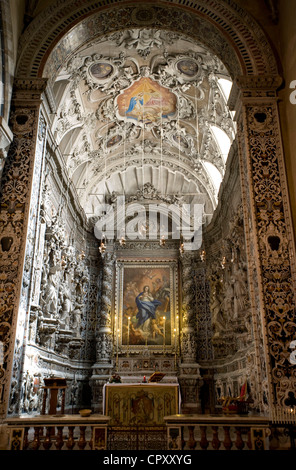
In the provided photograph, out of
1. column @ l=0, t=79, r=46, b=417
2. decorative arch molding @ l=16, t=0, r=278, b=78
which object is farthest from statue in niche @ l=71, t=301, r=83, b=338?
decorative arch molding @ l=16, t=0, r=278, b=78

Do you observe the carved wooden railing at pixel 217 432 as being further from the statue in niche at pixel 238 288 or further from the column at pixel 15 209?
the statue in niche at pixel 238 288

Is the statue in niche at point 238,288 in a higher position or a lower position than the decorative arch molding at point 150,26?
lower

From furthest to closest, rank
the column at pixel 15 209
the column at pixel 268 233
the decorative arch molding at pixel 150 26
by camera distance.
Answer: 1. the decorative arch molding at pixel 150 26
2. the column at pixel 15 209
3. the column at pixel 268 233

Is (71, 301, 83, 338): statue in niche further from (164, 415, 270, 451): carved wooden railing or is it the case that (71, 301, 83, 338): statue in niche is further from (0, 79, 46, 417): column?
(164, 415, 270, 451): carved wooden railing

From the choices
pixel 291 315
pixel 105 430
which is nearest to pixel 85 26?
pixel 291 315

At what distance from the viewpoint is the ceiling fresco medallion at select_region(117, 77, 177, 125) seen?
13.5m

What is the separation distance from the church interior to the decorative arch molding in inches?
1.4

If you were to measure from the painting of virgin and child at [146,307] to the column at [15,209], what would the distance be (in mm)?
8968

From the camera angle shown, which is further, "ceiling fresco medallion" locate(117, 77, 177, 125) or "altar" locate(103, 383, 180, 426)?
"ceiling fresco medallion" locate(117, 77, 177, 125)

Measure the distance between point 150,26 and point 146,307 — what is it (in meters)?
9.95

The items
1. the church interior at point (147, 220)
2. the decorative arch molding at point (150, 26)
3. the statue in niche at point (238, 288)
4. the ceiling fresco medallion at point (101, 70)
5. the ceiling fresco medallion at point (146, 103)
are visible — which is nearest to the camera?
the church interior at point (147, 220)

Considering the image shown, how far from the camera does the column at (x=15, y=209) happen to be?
275 inches

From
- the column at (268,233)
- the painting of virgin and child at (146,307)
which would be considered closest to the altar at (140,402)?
the column at (268,233)

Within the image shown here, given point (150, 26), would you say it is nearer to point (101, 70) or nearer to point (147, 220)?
point (101, 70)
